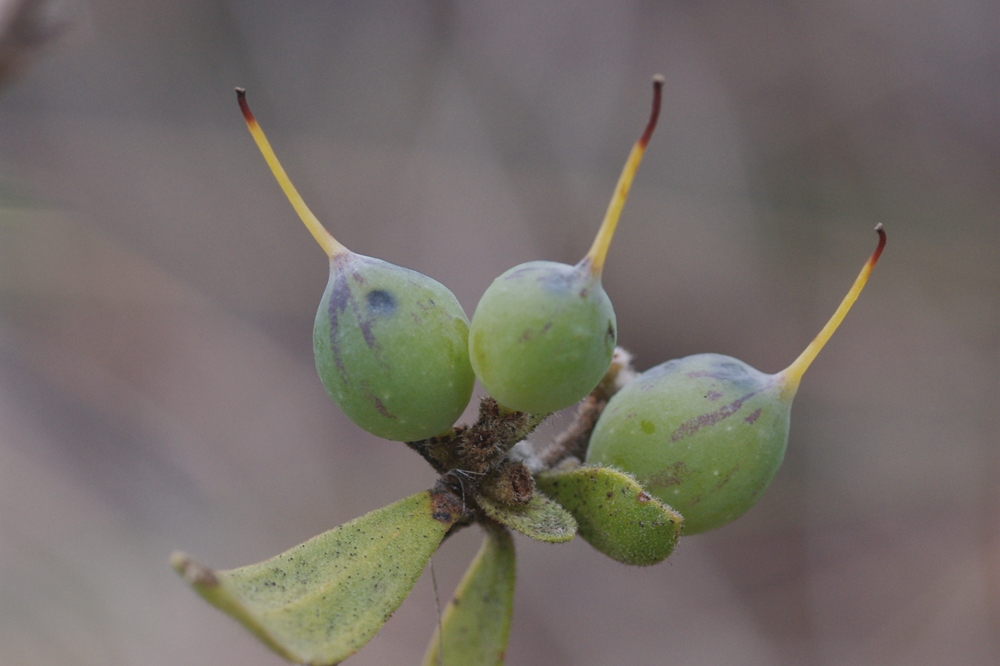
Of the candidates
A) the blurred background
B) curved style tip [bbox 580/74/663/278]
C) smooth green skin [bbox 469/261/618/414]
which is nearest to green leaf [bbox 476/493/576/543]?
smooth green skin [bbox 469/261/618/414]

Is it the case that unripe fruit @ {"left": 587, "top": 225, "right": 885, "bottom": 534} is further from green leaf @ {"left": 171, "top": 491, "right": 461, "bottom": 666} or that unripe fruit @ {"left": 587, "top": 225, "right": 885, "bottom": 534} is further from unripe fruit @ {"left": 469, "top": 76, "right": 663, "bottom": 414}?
green leaf @ {"left": 171, "top": 491, "right": 461, "bottom": 666}

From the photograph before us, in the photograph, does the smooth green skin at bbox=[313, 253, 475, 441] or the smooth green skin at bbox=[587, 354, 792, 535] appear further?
the smooth green skin at bbox=[587, 354, 792, 535]

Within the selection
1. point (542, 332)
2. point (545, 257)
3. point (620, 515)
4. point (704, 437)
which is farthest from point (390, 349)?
point (545, 257)

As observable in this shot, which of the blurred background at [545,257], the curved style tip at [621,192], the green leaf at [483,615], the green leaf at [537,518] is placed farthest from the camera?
the blurred background at [545,257]

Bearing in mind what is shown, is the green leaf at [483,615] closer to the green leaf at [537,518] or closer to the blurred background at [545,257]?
the green leaf at [537,518]

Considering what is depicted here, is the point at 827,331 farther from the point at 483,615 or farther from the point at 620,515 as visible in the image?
the point at 483,615

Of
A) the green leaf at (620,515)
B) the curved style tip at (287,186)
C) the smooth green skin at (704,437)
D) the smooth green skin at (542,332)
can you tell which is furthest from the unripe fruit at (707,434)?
the curved style tip at (287,186)
